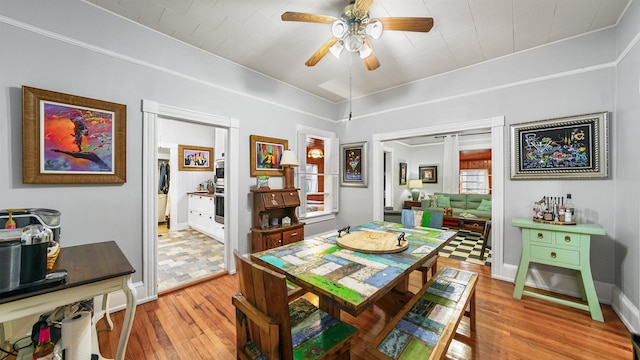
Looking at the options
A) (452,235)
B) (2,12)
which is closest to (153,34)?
(2,12)

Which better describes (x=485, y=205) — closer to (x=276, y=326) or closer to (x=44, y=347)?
(x=276, y=326)

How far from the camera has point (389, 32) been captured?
2.31 meters

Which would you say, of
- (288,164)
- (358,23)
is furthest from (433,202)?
(358,23)

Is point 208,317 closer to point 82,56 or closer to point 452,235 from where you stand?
point 452,235

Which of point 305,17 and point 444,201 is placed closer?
point 305,17

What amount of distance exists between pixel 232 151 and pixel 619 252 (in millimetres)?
4165

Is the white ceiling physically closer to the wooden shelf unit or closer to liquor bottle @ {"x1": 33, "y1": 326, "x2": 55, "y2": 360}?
the wooden shelf unit

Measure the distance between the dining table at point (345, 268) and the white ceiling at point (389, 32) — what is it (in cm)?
199

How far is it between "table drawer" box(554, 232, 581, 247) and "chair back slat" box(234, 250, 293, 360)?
2709 millimetres

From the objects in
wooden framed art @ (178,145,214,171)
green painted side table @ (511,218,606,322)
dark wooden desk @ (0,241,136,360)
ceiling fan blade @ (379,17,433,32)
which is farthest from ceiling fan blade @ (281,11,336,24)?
wooden framed art @ (178,145,214,171)

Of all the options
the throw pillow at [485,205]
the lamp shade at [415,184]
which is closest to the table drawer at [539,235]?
the throw pillow at [485,205]

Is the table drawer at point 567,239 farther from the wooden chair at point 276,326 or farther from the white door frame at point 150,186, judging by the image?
the white door frame at point 150,186

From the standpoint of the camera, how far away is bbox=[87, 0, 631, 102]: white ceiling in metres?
1.97

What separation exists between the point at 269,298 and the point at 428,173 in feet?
25.6
